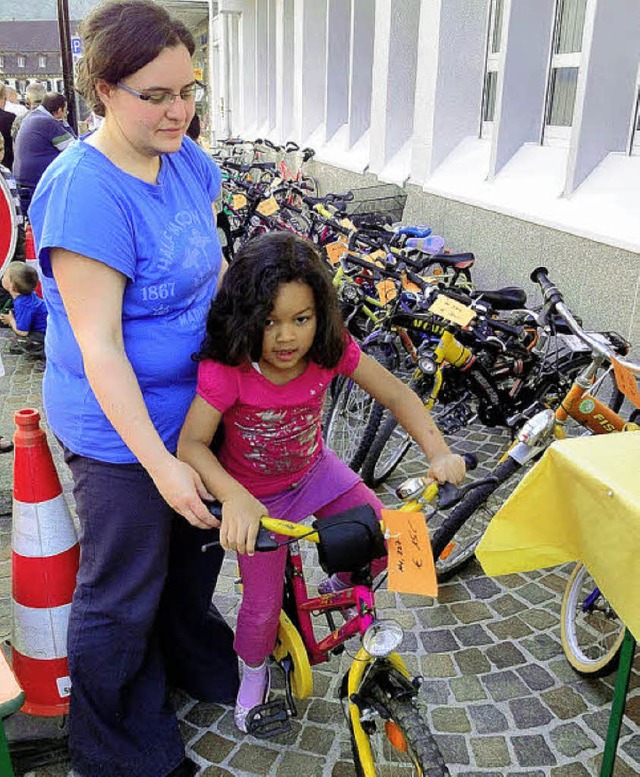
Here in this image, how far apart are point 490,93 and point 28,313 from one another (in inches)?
187

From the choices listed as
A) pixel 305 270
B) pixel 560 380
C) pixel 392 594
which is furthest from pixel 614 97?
pixel 305 270

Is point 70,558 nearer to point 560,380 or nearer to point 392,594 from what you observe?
point 392,594

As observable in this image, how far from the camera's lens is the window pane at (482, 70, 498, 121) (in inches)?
278

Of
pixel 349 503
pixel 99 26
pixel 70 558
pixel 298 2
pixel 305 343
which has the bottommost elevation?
pixel 70 558

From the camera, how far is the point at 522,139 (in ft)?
20.7

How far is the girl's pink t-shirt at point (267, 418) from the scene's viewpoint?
1886 millimetres

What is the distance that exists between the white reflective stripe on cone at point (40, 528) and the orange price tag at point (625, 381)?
1787mm

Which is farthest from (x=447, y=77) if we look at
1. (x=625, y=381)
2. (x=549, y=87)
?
(x=625, y=381)

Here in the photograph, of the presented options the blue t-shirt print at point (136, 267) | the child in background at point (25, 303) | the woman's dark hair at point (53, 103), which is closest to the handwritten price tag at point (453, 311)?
the blue t-shirt print at point (136, 267)

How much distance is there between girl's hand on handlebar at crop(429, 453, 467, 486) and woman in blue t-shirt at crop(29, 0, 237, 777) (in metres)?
0.55

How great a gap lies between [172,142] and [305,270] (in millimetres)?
437

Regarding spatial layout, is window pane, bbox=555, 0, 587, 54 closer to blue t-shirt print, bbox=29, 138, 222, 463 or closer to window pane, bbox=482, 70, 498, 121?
window pane, bbox=482, 70, 498, 121

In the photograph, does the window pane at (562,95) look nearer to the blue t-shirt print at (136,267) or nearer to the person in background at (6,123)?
the blue t-shirt print at (136,267)

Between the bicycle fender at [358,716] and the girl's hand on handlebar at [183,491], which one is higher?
the girl's hand on handlebar at [183,491]
